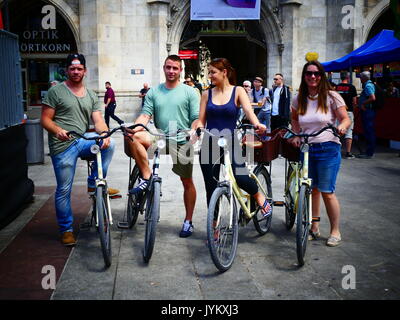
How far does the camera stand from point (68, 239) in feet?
15.8

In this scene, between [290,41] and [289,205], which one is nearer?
[289,205]

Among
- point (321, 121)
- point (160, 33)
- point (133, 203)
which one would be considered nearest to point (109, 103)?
point (160, 33)

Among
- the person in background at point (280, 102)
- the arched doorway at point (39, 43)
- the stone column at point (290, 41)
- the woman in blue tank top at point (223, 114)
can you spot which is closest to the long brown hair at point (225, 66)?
the woman in blue tank top at point (223, 114)

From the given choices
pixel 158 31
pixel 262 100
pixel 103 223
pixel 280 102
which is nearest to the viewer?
pixel 103 223

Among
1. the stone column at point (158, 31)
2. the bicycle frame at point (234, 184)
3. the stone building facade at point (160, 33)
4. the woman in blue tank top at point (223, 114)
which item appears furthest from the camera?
the stone column at point (158, 31)

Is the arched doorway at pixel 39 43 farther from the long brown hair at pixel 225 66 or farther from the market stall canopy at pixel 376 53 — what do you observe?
the long brown hair at pixel 225 66

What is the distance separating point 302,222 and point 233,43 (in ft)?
95.4

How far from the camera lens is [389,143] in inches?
494

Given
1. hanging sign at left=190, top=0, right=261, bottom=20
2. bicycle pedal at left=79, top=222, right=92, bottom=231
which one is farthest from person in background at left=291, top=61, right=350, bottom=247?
hanging sign at left=190, top=0, right=261, bottom=20

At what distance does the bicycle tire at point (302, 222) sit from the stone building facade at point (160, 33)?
16.1m

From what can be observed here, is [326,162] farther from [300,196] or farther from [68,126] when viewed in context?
[68,126]

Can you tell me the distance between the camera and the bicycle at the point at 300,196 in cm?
412
